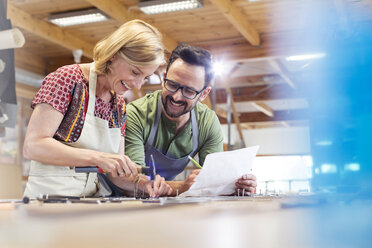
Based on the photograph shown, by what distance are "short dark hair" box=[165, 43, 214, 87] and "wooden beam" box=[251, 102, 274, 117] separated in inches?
284

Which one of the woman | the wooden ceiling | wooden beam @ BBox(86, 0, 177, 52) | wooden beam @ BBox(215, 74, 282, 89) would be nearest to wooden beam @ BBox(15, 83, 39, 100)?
the wooden ceiling

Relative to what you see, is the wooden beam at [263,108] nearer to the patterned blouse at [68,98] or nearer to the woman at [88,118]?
the woman at [88,118]

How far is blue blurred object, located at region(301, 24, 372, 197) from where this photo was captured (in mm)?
539

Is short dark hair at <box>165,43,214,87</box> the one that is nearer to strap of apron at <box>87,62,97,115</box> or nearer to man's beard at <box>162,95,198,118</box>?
man's beard at <box>162,95,198,118</box>

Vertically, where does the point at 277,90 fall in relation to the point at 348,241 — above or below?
above

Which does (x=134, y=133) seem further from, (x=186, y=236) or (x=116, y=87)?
(x=186, y=236)

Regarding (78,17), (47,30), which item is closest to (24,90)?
(47,30)

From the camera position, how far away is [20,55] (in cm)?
648

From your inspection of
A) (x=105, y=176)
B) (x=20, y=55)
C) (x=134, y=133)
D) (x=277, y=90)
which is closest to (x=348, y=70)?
(x=105, y=176)

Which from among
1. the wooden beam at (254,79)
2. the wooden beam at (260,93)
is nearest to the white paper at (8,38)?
the wooden beam at (254,79)

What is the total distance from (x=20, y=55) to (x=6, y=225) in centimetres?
674

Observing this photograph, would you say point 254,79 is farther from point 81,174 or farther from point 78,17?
point 81,174

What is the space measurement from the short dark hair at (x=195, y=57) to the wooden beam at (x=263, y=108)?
23.7 ft

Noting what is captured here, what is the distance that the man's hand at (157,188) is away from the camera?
1490 millimetres
